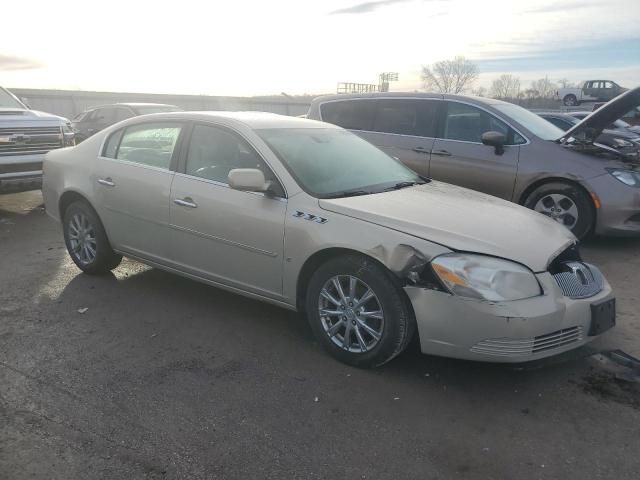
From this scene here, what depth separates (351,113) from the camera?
315 inches

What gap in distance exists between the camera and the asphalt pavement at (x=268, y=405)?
8.80 feet

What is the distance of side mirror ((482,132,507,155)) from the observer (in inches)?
259

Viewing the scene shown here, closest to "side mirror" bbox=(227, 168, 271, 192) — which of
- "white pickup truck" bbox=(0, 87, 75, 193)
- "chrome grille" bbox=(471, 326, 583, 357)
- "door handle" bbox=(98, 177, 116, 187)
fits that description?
"door handle" bbox=(98, 177, 116, 187)

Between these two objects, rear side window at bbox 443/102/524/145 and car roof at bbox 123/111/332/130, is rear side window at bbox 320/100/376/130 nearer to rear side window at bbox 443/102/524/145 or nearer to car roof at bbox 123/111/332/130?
rear side window at bbox 443/102/524/145

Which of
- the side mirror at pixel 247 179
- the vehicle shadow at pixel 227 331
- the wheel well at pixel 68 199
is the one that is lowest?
the vehicle shadow at pixel 227 331

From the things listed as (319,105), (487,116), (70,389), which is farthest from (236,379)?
(319,105)

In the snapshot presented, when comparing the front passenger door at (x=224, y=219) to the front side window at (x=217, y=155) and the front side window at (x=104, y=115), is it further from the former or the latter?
the front side window at (x=104, y=115)

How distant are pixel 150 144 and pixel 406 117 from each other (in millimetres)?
3815

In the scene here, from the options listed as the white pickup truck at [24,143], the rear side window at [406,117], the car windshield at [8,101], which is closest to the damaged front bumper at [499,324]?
the rear side window at [406,117]

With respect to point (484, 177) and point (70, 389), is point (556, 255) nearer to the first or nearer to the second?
point (70, 389)

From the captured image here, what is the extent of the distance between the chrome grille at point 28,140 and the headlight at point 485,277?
702cm

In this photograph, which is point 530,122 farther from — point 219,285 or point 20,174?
point 20,174

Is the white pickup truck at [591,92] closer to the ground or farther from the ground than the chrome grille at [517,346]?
farther from the ground

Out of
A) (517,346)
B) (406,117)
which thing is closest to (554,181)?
(406,117)
